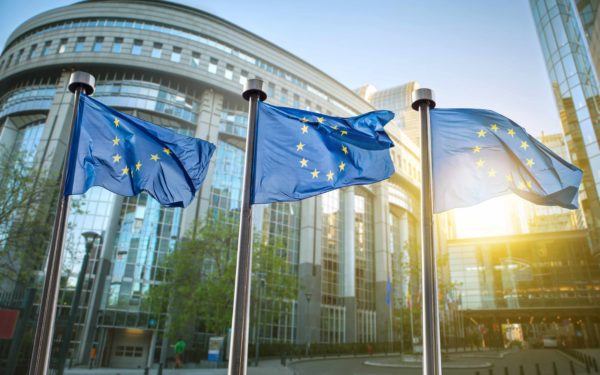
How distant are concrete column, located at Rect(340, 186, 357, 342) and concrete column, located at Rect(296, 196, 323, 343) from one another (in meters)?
7.39

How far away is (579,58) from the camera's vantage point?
4278 centimetres

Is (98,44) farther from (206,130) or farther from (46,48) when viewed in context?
(206,130)

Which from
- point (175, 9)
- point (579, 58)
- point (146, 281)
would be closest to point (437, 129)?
point (146, 281)

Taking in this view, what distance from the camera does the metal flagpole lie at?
6387 millimetres

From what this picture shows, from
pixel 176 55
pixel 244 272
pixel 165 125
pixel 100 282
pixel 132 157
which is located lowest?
pixel 244 272

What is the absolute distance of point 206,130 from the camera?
5156 centimetres

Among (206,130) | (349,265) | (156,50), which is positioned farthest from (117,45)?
(349,265)

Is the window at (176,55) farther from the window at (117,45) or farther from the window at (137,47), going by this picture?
the window at (117,45)

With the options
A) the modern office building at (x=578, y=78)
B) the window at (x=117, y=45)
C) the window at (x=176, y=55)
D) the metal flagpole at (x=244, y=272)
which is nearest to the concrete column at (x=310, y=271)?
the window at (x=176, y=55)

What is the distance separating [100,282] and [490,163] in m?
42.1

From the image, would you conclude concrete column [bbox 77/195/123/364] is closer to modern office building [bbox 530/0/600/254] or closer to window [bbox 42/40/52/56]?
window [bbox 42/40/52/56]

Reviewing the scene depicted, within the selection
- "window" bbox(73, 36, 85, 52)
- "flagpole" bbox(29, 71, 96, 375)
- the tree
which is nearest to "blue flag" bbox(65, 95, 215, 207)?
"flagpole" bbox(29, 71, 96, 375)

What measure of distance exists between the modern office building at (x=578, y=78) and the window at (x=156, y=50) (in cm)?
4527

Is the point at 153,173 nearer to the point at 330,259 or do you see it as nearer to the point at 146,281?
the point at 146,281
